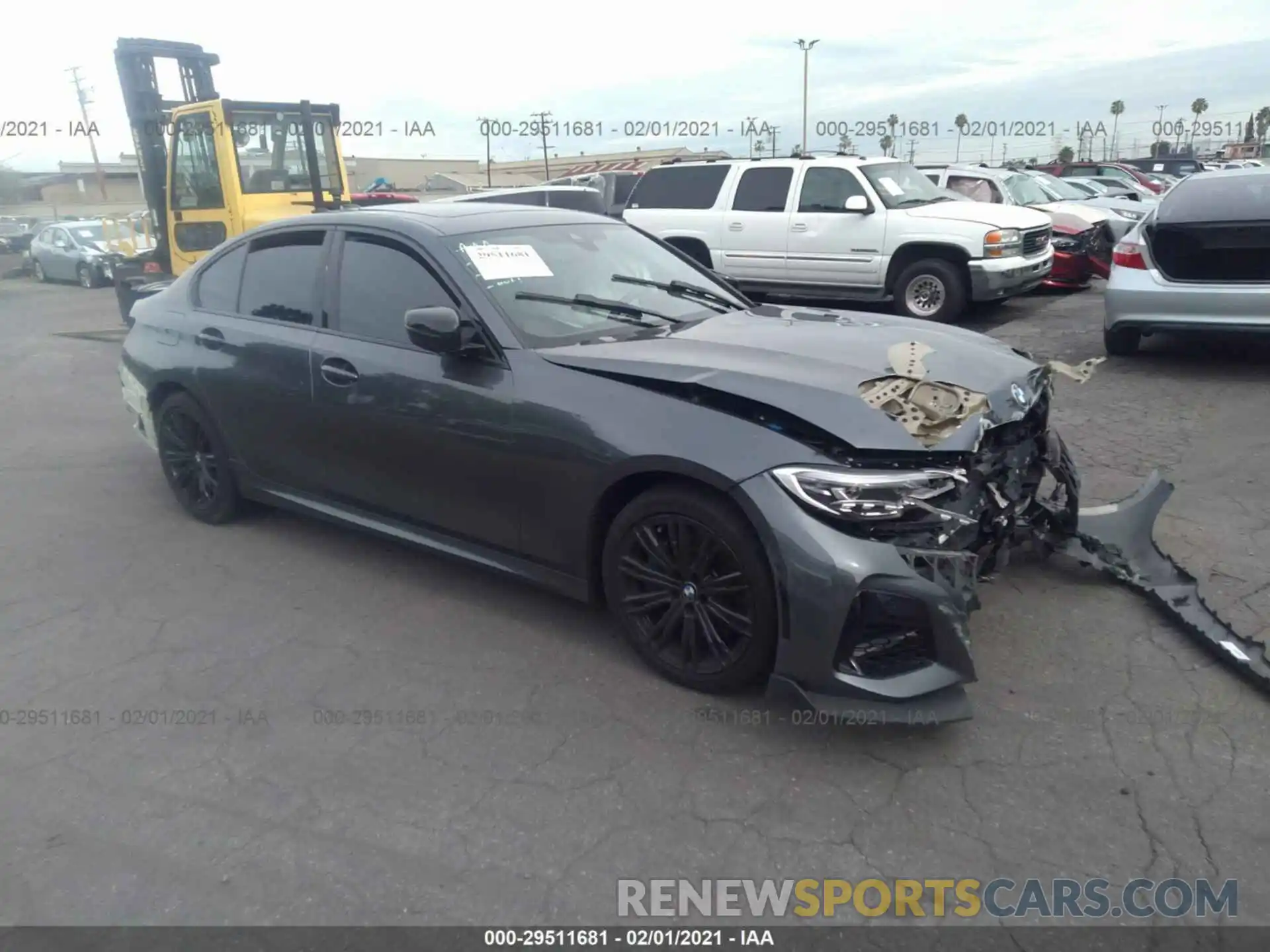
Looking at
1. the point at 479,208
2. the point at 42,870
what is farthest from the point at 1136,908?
the point at 479,208

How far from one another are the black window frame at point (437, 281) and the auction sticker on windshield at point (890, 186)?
8.02 meters

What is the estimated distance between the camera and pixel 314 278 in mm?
4586

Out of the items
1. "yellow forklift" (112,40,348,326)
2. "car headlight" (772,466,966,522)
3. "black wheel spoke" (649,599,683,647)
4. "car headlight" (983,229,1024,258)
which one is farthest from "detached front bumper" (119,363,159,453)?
"car headlight" (983,229,1024,258)

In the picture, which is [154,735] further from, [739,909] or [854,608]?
[854,608]

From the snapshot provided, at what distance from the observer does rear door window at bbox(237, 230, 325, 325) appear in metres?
4.60

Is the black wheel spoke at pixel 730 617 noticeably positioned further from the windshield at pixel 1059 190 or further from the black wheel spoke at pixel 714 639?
the windshield at pixel 1059 190

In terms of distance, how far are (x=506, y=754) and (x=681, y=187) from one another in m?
10.1

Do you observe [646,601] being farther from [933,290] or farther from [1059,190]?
[1059,190]

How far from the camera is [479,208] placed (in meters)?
4.70

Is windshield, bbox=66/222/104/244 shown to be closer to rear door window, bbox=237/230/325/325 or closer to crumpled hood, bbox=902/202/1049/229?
crumpled hood, bbox=902/202/1049/229

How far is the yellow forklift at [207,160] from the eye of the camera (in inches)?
435

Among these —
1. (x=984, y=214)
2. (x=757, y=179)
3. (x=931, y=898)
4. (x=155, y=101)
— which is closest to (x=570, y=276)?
(x=931, y=898)

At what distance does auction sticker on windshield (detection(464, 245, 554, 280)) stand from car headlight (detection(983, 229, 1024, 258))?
7.38 meters

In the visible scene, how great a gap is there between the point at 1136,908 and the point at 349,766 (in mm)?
2381
